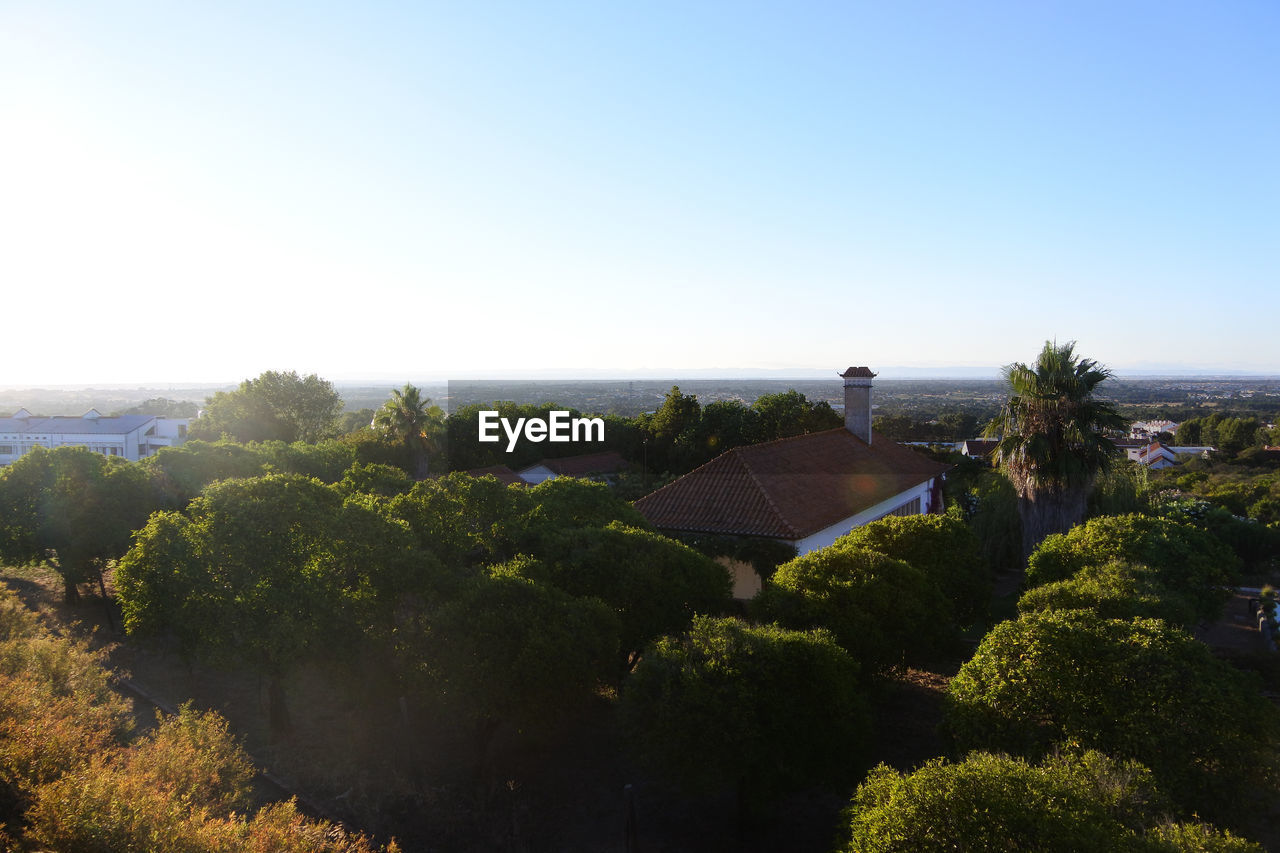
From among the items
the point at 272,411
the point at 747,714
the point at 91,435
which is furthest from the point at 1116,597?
the point at 91,435

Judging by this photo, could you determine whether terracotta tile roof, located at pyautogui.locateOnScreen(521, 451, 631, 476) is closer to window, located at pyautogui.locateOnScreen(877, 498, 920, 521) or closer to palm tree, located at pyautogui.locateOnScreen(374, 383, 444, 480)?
palm tree, located at pyautogui.locateOnScreen(374, 383, 444, 480)

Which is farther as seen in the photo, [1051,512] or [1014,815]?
[1051,512]

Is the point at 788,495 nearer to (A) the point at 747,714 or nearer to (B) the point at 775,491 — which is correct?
(B) the point at 775,491

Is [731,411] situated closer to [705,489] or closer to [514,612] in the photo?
[705,489]

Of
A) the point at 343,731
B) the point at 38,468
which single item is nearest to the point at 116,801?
the point at 343,731

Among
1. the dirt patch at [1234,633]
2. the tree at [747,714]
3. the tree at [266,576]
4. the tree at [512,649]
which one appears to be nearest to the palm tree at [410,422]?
the tree at [266,576]

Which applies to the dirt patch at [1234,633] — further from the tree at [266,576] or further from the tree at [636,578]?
the tree at [266,576]
